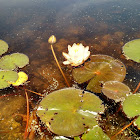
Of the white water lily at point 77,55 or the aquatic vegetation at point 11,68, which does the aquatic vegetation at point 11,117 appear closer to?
the aquatic vegetation at point 11,68

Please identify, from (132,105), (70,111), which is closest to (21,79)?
(70,111)

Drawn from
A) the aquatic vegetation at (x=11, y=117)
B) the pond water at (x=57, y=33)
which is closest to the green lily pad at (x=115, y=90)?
the pond water at (x=57, y=33)

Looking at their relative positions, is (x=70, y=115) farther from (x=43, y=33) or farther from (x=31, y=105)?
(x=43, y=33)

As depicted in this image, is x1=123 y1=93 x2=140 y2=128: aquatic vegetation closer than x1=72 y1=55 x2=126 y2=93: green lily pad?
Yes

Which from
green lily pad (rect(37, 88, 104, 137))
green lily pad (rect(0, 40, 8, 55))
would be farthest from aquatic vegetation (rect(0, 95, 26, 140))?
green lily pad (rect(0, 40, 8, 55))

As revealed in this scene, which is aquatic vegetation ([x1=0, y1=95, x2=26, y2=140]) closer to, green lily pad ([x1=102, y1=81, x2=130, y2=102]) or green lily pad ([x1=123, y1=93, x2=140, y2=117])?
green lily pad ([x1=102, y1=81, x2=130, y2=102])
